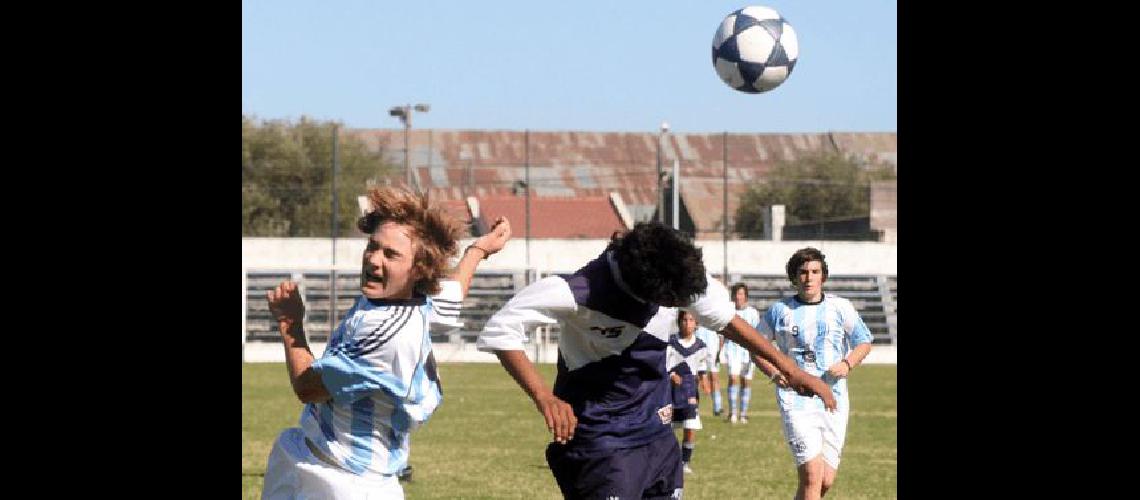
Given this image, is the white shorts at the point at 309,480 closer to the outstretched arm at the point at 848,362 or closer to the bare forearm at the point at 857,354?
the outstretched arm at the point at 848,362

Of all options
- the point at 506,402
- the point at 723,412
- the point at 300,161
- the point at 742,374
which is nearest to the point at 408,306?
the point at 742,374

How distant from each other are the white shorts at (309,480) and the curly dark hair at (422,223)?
698 mm

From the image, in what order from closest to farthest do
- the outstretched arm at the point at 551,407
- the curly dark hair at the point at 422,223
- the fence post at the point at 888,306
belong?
1. the curly dark hair at the point at 422,223
2. the outstretched arm at the point at 551,407
3. the fence post at the point at 888,306

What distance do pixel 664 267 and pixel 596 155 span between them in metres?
80.8

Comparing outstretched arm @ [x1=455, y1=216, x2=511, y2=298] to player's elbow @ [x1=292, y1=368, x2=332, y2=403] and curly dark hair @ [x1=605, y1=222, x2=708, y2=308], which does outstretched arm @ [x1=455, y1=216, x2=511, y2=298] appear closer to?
curly dark hair @ [x1=605, y1=222, x2=708, y2=308]

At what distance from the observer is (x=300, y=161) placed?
67.5 metres

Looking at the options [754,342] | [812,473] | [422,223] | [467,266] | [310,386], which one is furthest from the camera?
[812,473]

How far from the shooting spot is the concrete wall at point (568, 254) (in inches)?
1639

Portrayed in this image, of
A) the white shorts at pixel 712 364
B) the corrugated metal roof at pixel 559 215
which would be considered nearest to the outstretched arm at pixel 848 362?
the white shorts at pixel 712 364

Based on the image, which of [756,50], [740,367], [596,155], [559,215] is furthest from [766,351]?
[596,155]

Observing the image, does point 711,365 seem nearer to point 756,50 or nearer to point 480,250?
point 756,50

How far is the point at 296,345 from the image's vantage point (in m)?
5.63
